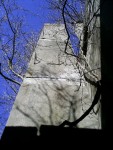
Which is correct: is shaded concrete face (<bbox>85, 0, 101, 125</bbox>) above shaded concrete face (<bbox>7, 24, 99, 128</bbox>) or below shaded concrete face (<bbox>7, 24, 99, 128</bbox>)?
above

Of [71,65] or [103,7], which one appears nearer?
[103,7]

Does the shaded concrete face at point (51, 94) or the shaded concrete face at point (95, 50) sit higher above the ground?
the shaded concrete face at point (95, 50)

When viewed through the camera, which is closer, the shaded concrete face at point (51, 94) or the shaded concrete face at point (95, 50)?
the shaded concrete face at point (95, 50)

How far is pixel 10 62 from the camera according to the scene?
34.4ft

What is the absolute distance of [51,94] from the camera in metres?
6.04

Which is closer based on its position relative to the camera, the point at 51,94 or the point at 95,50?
the point at 95,50

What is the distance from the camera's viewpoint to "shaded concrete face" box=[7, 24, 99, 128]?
5.30m

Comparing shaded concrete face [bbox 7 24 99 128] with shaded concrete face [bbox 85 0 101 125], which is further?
shaded concrete face [bbox 7 24 99 128]

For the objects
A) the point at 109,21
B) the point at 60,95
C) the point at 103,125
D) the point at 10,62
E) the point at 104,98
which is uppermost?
the point at 109,21

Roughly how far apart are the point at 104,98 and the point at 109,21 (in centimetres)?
128

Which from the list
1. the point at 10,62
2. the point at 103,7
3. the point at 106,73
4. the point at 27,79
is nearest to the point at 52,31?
the point at 10,62

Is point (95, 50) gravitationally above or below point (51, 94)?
above

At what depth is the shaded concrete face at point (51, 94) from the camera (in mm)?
5301

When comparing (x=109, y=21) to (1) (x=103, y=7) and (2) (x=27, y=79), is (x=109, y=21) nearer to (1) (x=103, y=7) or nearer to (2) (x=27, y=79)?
(1) (x=103, y=7)
